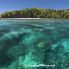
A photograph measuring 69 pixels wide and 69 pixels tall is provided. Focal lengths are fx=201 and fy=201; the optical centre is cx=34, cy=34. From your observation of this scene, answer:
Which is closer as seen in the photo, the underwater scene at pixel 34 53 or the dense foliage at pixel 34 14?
the underwater scene at pixel 34 53

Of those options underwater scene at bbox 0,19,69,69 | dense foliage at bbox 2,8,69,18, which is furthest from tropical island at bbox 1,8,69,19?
underwater scene at bbox 0,19,69,69

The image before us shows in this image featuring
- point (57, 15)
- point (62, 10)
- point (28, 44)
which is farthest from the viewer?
point (62, 10)

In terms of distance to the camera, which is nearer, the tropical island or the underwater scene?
the underwater scene

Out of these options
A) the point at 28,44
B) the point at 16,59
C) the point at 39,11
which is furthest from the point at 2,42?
the point at 39,11

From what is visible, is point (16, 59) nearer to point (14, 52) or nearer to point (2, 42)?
point (14, 52)

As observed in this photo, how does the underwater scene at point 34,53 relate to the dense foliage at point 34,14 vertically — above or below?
above

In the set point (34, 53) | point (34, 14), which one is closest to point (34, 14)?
point (34, 14)

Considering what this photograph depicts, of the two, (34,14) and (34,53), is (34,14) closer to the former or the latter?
(34,14)

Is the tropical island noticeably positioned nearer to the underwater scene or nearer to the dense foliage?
the dense foliage

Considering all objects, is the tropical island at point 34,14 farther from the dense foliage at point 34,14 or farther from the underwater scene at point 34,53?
the underwater scene at point 34,53

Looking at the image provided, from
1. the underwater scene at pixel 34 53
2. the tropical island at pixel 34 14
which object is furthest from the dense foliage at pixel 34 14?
the underwater scene at pixel 34 53

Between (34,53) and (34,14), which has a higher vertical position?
(34,53)

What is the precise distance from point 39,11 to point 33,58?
5925 centimetres

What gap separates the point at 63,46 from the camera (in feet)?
30.4
